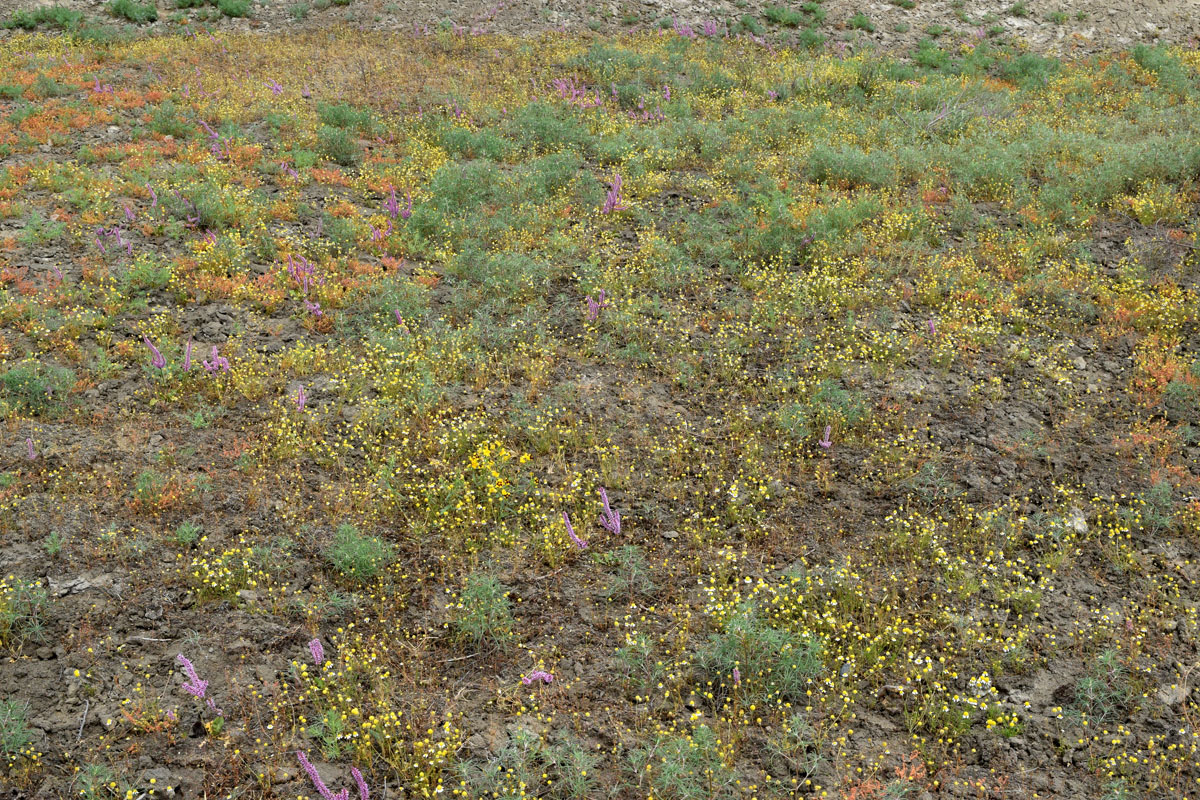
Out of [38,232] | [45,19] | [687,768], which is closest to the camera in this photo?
[687,768]

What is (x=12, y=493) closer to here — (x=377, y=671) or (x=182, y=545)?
(x=182, y=545)

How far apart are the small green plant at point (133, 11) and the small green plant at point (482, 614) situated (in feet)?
75.8

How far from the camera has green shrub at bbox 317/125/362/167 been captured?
1508 cm

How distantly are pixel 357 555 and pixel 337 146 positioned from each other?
1036 cm

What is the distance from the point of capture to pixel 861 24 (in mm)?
23219

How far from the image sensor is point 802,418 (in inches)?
358

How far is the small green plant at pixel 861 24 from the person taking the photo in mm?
23234

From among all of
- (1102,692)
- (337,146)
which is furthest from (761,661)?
(337,146)

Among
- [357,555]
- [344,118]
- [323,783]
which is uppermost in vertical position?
[344,118]

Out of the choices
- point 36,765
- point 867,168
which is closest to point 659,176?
point 867,168

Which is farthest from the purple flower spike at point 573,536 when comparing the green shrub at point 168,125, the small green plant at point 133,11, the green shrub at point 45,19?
the small green plant at point 133,11

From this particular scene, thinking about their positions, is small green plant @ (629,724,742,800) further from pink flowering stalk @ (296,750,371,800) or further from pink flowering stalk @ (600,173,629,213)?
pink flowering stalk @ (600,173,629,213)

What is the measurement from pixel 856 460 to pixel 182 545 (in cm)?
673

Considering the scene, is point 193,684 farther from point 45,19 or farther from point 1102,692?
point 45,19
